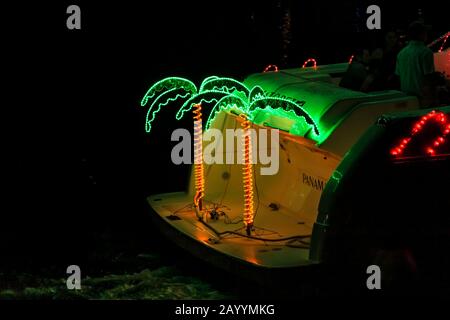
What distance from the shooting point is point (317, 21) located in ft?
72.3

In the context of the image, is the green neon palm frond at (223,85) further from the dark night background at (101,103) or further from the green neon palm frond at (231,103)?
the dark night background at (101,103)

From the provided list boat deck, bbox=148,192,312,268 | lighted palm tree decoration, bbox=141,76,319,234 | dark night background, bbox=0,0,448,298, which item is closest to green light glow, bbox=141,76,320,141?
lighted palm tree decoration, bbox=141,76,319,234

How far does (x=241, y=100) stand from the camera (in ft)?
32.2

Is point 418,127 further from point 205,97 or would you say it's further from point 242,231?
point 205,97

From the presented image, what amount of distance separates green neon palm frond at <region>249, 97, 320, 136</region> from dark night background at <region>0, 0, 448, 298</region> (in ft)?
8.07

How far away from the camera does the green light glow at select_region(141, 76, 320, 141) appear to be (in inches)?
356

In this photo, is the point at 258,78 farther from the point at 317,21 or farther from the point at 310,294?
the point at 317,21

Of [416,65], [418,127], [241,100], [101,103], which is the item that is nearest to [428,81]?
[416,65]

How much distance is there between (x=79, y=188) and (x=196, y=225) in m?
3.95

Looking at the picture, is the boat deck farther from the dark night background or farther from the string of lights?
the string of lights

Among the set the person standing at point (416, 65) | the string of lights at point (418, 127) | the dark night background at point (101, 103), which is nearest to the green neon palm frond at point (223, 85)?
the person standing at point (416, 65)

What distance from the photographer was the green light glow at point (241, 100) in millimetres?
9039
